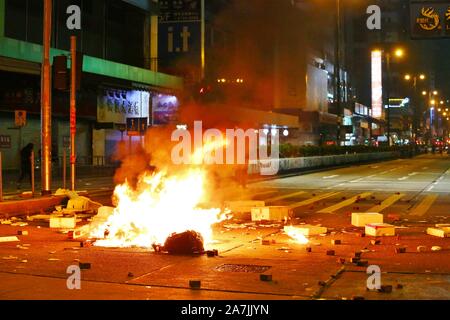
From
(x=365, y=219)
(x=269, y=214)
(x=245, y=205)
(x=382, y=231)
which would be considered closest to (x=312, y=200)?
(x=245, y=205)

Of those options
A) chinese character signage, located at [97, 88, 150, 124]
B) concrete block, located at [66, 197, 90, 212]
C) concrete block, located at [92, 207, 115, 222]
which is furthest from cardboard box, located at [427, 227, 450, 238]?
chinese character signage, located at [97, 88, 150, 124]

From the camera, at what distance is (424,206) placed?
16.9m

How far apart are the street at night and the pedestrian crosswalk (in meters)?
0.06

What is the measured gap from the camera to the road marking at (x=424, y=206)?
49.8 ft

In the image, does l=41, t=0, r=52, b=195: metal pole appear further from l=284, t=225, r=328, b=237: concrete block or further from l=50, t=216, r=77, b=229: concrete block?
l=284, t=225, r=328, b=237: concrete block

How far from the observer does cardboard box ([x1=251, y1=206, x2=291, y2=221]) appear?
1345cm

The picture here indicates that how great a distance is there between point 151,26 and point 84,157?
1054 cm

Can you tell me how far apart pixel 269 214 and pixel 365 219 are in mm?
2073

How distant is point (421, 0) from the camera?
18.4m

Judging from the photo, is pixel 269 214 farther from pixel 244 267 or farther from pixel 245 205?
pixel 244 267

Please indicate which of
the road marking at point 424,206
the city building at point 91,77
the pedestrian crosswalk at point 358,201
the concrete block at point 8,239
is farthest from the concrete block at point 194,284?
the city building at point 91,77

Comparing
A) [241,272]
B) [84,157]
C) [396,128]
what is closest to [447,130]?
[396,128]

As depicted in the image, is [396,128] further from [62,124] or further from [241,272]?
[241,272]
